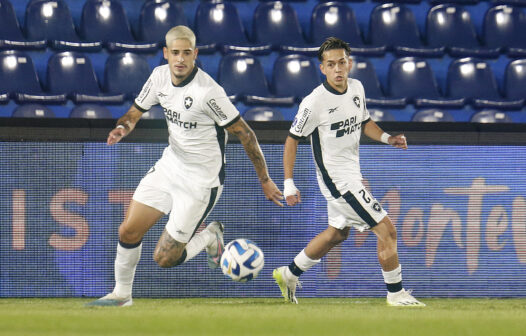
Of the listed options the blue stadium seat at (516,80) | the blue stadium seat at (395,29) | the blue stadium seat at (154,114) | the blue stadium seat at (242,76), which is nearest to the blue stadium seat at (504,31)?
the blue stadium seat at (516,80)

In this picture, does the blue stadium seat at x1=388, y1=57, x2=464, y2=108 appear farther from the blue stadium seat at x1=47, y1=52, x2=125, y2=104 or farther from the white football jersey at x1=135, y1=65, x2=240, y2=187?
the white football jersey at x1=135, y1=65, x2=240, y2=187

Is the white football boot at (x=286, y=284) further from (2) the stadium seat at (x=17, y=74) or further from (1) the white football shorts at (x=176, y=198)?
(2) the stadium seat at (x=17, y=74)

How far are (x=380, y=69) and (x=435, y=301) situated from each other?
4028mm

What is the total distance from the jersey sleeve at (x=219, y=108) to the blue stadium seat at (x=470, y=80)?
4.80m

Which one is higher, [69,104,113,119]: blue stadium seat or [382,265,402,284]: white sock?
[69,104,113,119]: blue stadium seat

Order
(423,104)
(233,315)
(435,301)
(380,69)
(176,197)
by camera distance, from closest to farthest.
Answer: (233,315) < (176,197) < (435,301) < (423,104) < (380,69)

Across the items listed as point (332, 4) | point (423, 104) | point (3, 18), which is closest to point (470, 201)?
point (423, 104)

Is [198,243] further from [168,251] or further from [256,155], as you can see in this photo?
[256,155]

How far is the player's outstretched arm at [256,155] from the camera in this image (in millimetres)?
6203

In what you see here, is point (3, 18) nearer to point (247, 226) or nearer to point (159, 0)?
point (159, 0)

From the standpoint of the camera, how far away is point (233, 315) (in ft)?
17.0

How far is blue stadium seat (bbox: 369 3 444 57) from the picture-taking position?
1055 centimetres

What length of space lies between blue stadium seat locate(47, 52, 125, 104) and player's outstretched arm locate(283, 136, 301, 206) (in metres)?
3.48

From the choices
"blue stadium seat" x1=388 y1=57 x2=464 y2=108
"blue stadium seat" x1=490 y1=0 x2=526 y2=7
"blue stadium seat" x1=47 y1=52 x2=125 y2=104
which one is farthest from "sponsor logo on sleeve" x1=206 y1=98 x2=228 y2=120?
"blue stadium seat" x1=490 y1=0 x2=526 y2=7
